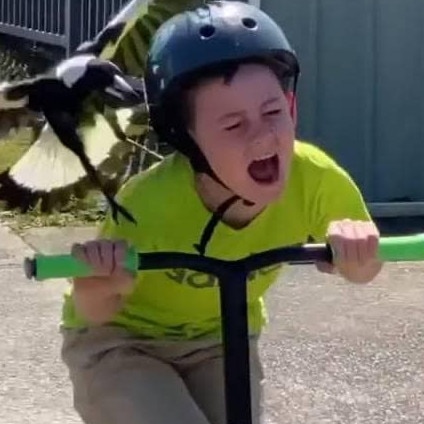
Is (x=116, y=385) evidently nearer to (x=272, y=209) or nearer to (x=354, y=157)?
(x=272, y=209)

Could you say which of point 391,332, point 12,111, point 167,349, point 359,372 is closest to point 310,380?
point 359,372

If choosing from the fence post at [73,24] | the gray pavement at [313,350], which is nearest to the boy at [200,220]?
the gray pavement at [313,350]

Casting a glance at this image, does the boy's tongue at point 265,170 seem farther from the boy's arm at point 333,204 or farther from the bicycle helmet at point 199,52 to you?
the boy's arm at point 333,204

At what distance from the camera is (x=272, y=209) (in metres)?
3.32

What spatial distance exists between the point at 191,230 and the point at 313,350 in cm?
307

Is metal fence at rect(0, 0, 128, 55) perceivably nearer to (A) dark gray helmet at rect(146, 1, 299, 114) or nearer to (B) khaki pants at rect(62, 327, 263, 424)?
(B) khaki pants at rect(62, 327, 263, 424)

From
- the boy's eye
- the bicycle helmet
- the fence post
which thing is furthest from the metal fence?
the boy's eye

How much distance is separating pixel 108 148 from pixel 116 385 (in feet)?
1.72

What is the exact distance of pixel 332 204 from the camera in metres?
3.36

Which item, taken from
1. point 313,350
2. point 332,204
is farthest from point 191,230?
point 313,350

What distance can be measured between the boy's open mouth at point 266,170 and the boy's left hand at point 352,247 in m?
0.18

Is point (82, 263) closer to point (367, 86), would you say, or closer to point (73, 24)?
point (367, 86)

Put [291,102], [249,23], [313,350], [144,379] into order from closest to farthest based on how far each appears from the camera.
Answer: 1. [249,23]
2. [291,102]
3. [144,379]
4. [313,350]

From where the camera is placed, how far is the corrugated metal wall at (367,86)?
8938 mm
